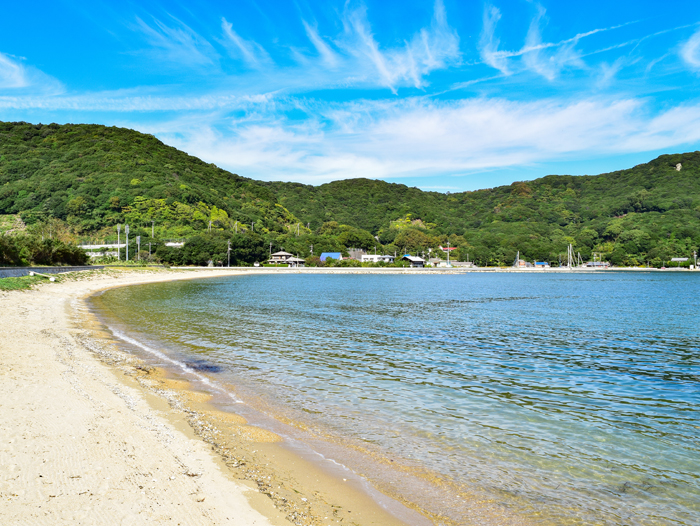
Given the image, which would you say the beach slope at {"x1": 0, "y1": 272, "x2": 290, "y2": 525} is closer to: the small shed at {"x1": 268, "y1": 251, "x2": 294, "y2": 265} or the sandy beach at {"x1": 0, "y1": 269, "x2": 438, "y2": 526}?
the sandy beach at {"x1": 0, "y1": 269, "x2": 438, "y2": 526}

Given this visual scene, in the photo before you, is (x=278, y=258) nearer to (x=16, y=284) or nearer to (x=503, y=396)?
(x=16, y=284)

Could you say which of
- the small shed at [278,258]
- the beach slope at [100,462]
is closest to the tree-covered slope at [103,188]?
the small shed at [278,258]

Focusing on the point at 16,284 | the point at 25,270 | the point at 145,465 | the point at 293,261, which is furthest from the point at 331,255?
the point at 145,465

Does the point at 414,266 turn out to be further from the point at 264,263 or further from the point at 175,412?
the point at 175,412

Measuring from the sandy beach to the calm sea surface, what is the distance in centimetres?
144

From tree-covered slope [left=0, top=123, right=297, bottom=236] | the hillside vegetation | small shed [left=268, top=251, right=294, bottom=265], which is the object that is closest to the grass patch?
the hillside vegetation

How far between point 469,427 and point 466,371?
15.7ft

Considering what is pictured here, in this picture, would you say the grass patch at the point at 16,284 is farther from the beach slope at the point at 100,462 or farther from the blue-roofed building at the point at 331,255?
the blue-roofed building at the point at 331,255

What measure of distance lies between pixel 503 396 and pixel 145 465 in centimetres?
763

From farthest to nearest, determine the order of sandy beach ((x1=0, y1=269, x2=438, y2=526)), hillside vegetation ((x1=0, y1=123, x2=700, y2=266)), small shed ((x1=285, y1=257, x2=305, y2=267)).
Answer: small shed ((x1=285, y1=257, x2=305, y2=267)), hillside vegetation ((x1=0, y1=123, x2=700, y2=266)), sandy beach ((x1=0, y1=269, x2=438, y2=526))

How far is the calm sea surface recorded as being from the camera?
20.2 feet

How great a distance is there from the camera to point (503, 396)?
1034cm

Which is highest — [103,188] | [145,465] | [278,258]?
[103,188]

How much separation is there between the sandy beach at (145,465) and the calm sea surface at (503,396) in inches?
56.7
